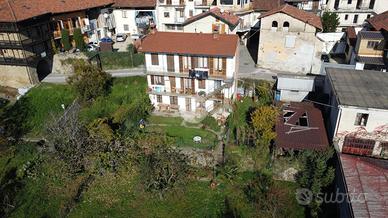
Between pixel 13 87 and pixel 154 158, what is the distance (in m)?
29.7

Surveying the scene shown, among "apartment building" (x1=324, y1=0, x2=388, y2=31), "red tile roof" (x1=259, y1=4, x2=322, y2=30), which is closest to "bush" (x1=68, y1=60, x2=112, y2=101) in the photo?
→ "red tile roof" (x1=259, y1=4, x2=322, y2=30)

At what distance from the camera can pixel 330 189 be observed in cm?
2948

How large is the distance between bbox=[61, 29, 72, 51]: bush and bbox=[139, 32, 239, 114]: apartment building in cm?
1781

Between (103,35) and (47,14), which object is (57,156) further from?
(103,35)

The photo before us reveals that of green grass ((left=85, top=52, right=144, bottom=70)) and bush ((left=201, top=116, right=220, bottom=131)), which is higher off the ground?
green grass ((left=85, top=52, right=144, bottom=70))

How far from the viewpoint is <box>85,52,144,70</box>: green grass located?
48.8 meters

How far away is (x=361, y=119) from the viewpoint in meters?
29.6

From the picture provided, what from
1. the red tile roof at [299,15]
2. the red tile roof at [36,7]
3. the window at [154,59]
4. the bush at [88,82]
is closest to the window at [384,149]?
the red tile roof at [299,15]

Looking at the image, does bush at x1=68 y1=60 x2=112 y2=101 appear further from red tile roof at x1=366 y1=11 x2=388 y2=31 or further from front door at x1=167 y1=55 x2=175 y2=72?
red tile roof at x1=366 y1=11 x2=388 y2=31

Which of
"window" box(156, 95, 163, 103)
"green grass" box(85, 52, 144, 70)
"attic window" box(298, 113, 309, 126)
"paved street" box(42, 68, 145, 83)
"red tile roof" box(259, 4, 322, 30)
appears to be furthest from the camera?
"green grass" box(85, 52, 144, 70)

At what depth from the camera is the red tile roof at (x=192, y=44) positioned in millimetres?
37188

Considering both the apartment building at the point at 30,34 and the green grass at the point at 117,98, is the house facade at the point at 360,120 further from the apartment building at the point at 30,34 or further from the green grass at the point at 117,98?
the apartment building at the point at 30,34

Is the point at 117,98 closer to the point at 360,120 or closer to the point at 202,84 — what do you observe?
the point at 202,84

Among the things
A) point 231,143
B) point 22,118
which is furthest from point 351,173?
point 22,118
